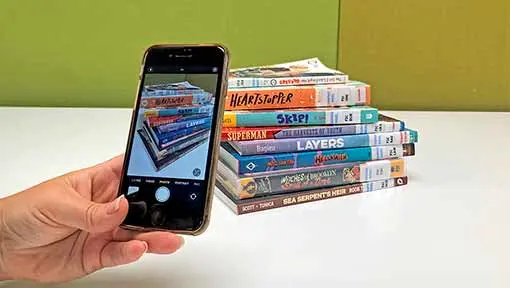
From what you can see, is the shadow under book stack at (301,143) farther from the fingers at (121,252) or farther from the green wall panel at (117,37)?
the green wall panel at (117,37)

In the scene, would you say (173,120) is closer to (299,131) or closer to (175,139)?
(175,139)

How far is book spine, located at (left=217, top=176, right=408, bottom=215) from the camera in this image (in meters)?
0.67

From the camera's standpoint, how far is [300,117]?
2.29 feet

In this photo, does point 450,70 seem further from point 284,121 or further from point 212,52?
point 212,52

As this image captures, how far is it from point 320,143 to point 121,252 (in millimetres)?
263

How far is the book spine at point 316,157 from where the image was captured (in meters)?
0.67

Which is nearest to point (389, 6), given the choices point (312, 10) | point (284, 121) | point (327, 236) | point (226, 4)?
point (312, 10)

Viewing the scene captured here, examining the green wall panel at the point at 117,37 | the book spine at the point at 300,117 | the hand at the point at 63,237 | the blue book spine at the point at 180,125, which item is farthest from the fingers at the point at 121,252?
the green wall panel at the point at 117,37

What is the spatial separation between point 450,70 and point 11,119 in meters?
0.71

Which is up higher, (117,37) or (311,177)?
(117,37)

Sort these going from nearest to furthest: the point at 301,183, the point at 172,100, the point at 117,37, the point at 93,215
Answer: the point at 93,215 < the point at 172,100 < the point at 301,183 < the point at 117,37

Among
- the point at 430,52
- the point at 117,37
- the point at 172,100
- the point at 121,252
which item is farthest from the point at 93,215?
the point at 430,52

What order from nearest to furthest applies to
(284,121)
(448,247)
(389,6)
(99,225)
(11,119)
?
(99,225) < (448,247) < (284,121) < (11,119) < (389,6)

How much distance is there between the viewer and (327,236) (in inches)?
24.1
